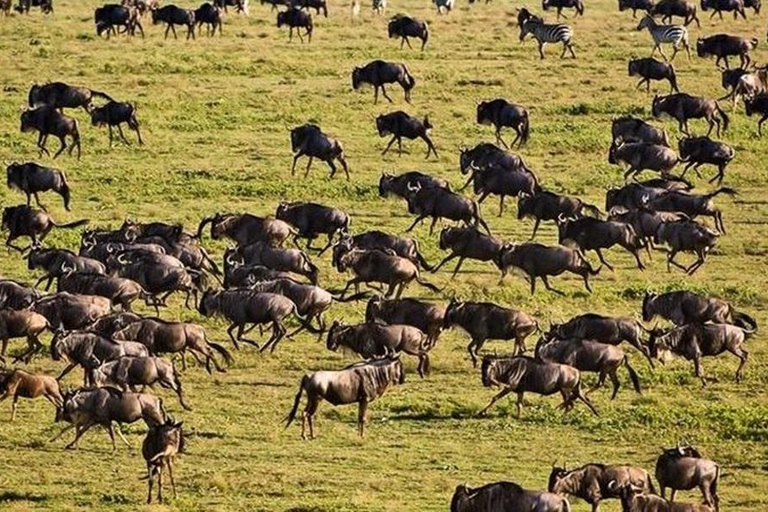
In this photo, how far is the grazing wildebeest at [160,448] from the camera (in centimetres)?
1922

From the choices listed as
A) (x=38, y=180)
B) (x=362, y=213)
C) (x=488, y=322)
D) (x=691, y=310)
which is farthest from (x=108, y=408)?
(x=362, y=213)

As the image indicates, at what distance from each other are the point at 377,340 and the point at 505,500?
598 centimetres

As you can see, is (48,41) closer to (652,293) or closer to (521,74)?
(521,74)

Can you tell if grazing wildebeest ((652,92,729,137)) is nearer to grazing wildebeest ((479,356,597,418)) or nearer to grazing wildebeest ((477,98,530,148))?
grazing wildebeest ((477,98,530,148))

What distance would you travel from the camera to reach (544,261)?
27.8m

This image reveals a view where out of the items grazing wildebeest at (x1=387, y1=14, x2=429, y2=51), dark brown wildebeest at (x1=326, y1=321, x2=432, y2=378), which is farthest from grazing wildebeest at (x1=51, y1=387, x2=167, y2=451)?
grazing wildebeest at (x1=387, y1=14, x2=429, y2=51)

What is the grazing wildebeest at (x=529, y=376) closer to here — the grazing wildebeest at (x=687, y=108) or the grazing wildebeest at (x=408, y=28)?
the grazing wildebeest at (x=687, y=108)

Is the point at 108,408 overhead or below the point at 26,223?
below

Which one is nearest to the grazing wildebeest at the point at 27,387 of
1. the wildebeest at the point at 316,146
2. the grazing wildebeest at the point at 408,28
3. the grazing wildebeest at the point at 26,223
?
the grazing wildebeest at the point at 26,223

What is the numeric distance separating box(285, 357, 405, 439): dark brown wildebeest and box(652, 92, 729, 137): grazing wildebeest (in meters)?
18.4

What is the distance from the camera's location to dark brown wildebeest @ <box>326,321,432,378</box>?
23.5 meters

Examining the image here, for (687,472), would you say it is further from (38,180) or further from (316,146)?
(316,146)

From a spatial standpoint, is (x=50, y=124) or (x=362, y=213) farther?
(x=50, y=124)

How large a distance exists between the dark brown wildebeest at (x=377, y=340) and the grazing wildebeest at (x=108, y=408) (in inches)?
149
